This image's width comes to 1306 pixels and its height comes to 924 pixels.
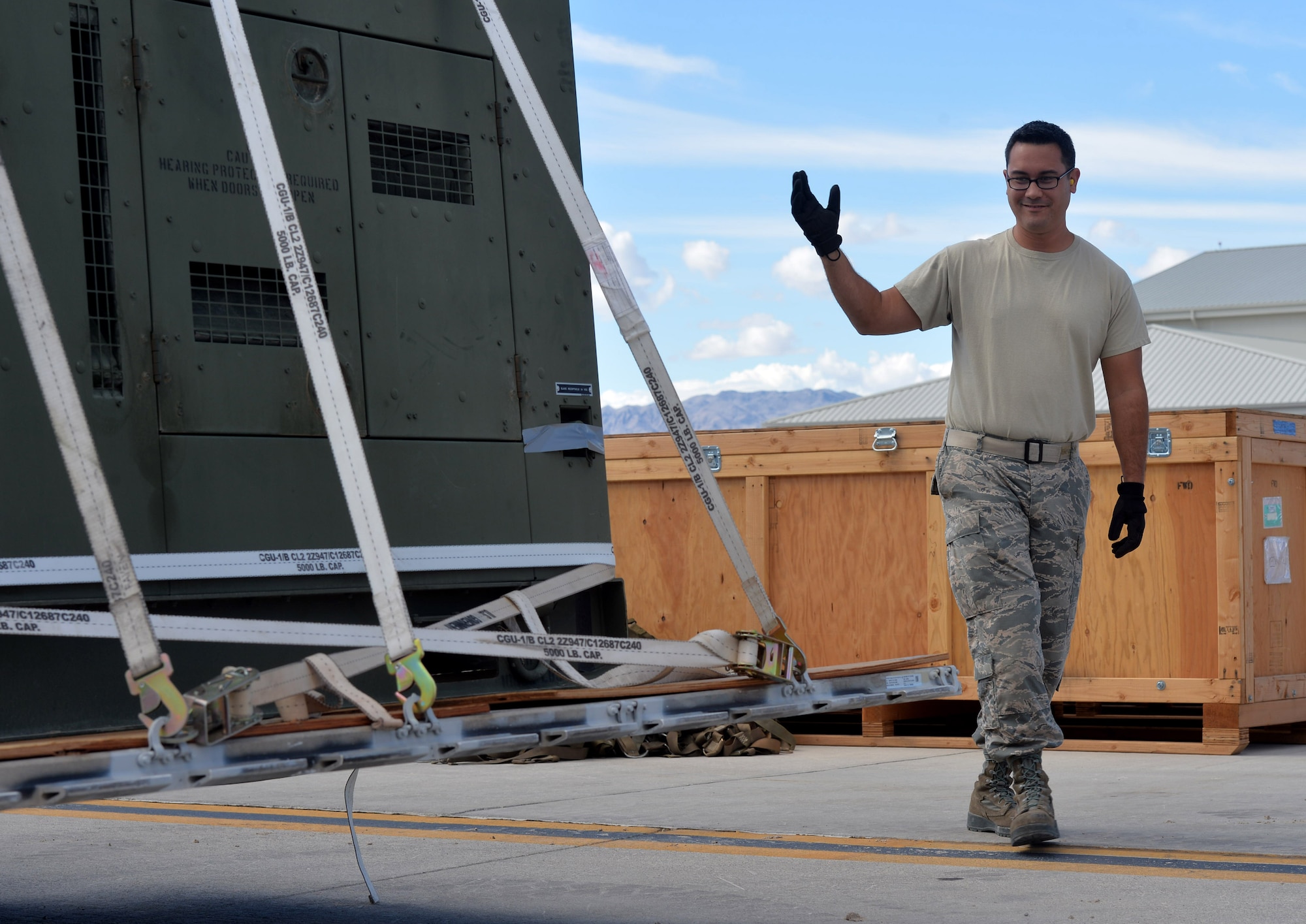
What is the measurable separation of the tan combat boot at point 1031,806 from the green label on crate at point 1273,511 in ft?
13.9

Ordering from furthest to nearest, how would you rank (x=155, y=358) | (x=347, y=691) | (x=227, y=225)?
(x=227, y=225)
(x=155, y=358)
(x=347, y=691)

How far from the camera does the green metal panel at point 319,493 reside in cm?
396

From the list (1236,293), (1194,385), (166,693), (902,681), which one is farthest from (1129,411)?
(1236,293)

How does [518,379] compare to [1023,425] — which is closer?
[518,379]

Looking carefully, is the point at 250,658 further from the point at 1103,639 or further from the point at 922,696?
the point at 1103,639

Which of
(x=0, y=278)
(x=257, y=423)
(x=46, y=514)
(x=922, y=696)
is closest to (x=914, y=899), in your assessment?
(x=922, y=696)

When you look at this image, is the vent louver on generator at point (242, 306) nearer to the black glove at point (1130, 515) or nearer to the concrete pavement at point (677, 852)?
the concrete pavement at point (677, 852)

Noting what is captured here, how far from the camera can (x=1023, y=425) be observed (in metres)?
A: 5.04

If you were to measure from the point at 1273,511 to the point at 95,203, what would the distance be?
22.4 ft

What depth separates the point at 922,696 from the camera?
441 centimetres

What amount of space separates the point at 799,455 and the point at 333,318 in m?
5.46

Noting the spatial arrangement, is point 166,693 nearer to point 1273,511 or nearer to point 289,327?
point 289,327

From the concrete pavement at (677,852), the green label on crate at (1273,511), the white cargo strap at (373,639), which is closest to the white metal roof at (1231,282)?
the green label on crate at (1273,511)

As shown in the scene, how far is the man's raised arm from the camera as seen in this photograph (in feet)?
15.4
